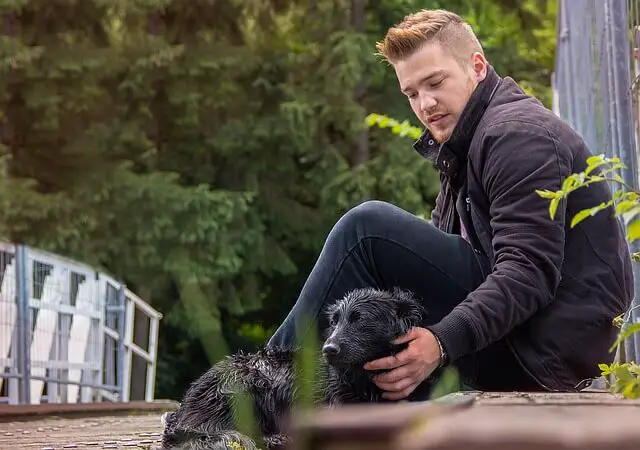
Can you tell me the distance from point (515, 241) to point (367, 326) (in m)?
0.47

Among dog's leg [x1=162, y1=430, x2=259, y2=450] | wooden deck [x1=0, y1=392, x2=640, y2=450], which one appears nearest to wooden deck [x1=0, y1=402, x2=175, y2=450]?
dog's leg [x1=162, y1=430, x2=259, y2=450]

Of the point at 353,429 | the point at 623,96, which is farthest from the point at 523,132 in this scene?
the point at 353,429

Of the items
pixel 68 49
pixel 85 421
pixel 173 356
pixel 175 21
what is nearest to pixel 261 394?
pixel 85 421

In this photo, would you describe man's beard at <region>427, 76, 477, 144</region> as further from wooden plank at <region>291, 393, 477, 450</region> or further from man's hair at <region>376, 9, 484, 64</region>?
wooden plank at <region>291, 393, 477, 450</region>

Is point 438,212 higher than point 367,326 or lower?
higher

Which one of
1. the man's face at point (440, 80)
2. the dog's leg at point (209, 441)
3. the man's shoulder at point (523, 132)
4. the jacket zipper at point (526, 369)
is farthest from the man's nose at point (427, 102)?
the dog's leg at point (209, 441)

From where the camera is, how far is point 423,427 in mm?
886

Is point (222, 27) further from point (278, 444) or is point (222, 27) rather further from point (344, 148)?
point (278, 444)

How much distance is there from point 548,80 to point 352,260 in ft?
44.9

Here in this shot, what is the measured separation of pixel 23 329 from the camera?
296 inches

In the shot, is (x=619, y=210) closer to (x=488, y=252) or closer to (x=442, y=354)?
(x=442, y=354)

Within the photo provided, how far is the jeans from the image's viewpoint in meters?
3.09

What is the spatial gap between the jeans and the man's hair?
57 centimetres

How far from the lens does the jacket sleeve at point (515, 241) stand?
2.71m
